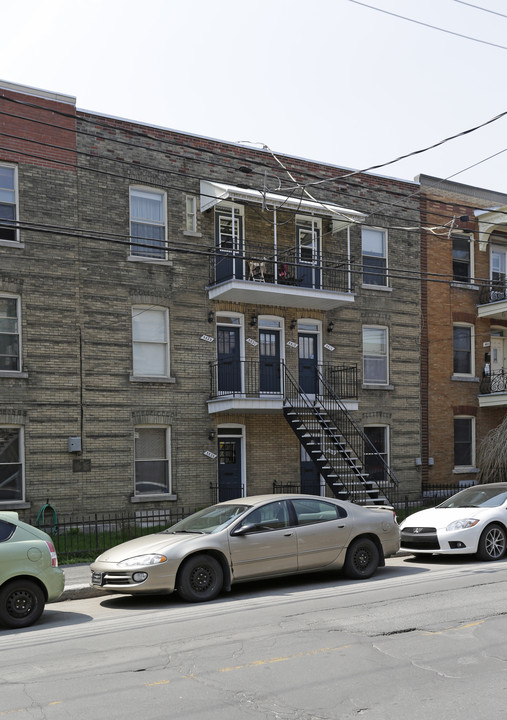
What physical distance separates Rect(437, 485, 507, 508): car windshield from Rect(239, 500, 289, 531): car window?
470 cm

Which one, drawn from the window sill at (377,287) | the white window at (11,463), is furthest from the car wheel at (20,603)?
the window sill at (377,287)

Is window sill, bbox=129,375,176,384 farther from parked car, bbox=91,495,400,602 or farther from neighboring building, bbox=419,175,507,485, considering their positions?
neighboring building, bbox=419,175,507,485

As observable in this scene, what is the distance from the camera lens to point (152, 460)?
20938 millimetres

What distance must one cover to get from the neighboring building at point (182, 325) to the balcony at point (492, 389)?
9.96 ft

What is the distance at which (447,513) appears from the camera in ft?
47.9

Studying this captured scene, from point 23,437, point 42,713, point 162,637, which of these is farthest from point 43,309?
point 42,713

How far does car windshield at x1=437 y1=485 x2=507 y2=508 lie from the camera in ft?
48.4

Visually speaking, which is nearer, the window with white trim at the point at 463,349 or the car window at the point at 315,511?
the car window at the point at 315,511

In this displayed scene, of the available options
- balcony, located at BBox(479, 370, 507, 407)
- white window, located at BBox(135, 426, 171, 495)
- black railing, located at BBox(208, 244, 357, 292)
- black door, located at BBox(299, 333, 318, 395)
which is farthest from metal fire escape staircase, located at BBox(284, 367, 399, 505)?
balcony, located at BBox(479, 370, 507, 407)

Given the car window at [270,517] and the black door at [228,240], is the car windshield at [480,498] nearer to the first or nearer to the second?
the car window at [270,517]

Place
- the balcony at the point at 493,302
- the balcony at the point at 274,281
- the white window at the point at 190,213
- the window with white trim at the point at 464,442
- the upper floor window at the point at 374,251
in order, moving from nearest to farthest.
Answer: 1. the balcony at the point at 274,281
2. the white window at the point at 190,213
3. the upper floor window at the point at 374,251
4. the balcony at the point at 493,302
5. the window with white trim at the point at 464,442

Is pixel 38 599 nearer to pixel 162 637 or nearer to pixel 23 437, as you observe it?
pixel 162 637

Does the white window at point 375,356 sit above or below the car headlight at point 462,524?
above

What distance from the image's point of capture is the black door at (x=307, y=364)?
23.5 metres
